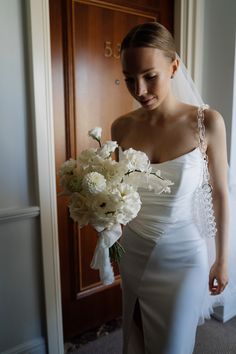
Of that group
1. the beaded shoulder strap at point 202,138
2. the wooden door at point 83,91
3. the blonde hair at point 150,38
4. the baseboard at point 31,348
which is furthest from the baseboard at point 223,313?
the blonde hair at point 150,38

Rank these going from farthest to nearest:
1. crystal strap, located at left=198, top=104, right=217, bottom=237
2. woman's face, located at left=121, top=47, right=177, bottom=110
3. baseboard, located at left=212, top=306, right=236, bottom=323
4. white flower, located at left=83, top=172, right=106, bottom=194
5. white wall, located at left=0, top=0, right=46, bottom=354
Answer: baseboard, located at left=212, top=306, right=236, bottom=323 < white wall, located at left=0, top=0, right=46, bottom=354 < crystal strap, located at left=198, top=104, right=217, bottom=237 < woman's face, located at left=121, top=47, right=177, bottom=110 < white flower, located at left=83, top=172, right=106, bottom=194

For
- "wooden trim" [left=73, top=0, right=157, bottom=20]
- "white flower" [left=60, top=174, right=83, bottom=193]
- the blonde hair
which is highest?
"wooden trim" [left=73, top=0, right=157, bottom=20]

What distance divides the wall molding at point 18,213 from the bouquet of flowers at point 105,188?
0.61 m

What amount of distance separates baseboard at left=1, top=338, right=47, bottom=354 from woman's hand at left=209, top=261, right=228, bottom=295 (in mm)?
1016

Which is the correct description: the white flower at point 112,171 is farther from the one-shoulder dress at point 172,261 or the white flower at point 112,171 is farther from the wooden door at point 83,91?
the wooden door at point 83,91

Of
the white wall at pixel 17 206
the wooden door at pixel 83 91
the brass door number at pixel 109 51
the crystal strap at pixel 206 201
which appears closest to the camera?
the crystal strap at pixel 206 201

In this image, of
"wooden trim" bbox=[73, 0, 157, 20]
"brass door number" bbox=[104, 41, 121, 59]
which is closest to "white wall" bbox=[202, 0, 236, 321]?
"wooden trim" bbox=[73, 0, 157, 20]

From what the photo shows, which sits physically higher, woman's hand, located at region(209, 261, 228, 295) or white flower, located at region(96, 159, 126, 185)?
white flower, located at region(96, 159, 126, 185)

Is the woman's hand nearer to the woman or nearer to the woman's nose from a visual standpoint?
the woman

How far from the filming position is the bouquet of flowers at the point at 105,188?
0.81 metres

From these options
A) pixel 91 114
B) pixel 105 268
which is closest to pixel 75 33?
pixel 91 114

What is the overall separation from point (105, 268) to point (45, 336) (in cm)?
97

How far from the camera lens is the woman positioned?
0.98 meters

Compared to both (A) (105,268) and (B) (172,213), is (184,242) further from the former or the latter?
(A) (105,268)
